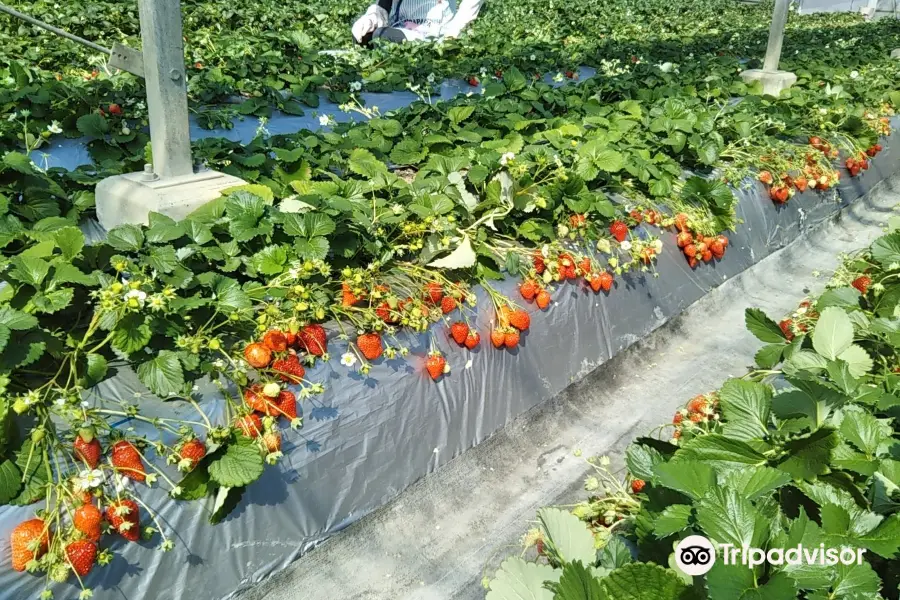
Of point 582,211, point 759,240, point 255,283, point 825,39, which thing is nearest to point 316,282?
point 255,283

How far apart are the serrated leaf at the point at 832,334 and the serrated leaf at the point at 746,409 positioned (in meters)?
0.47

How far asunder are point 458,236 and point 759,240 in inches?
101

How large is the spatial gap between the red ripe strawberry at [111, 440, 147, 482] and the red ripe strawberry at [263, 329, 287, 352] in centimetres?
47

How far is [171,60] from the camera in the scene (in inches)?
105

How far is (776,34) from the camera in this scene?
662cm

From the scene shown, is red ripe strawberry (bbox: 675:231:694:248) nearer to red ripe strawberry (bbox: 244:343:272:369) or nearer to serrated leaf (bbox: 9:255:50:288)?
red ripe strawberry (bbox: 244:343:272:369)

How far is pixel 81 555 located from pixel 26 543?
12cm

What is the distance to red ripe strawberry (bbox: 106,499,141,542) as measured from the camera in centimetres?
176

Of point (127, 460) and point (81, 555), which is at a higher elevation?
point (127, 460)

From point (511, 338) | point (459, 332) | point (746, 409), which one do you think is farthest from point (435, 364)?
point (746, 409)

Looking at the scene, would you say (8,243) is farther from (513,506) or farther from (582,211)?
(582,211)

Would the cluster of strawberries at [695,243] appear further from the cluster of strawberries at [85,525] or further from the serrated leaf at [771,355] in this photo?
the cluster of strawberries at [85,525]

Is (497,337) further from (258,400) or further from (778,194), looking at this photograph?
(778,194)

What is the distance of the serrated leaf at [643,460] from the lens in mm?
1771
